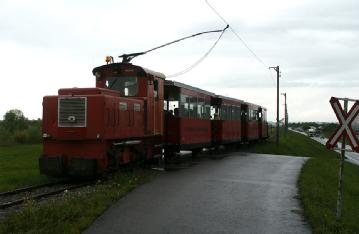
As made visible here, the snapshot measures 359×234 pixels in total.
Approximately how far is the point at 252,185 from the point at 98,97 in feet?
17.2

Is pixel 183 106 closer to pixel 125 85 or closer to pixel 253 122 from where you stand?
pixel 125 85

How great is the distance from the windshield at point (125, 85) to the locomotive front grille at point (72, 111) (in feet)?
9.72

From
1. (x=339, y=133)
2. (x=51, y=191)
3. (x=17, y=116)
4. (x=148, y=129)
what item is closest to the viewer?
(x=339, y=133)

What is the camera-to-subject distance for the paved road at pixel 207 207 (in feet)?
30.4

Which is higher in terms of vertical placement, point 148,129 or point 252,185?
point 148,129

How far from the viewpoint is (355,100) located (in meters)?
10.3

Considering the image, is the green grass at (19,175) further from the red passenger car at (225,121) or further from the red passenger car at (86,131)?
the red passenger car at (225,121)

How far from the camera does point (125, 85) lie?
17.8m

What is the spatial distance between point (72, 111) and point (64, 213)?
5.92 meters

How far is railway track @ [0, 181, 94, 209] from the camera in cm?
1126

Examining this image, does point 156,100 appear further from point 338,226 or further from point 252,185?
point 338,226

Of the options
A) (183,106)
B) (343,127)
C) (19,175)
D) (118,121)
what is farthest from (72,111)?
(343,127)

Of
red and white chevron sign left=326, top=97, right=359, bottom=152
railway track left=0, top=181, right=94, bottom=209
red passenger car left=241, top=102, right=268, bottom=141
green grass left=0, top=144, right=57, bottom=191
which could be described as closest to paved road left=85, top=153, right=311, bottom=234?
Answer: red and white chevron sign left=326, top=97, right=359, bottom=152

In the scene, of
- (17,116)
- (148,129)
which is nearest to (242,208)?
(148,129)
